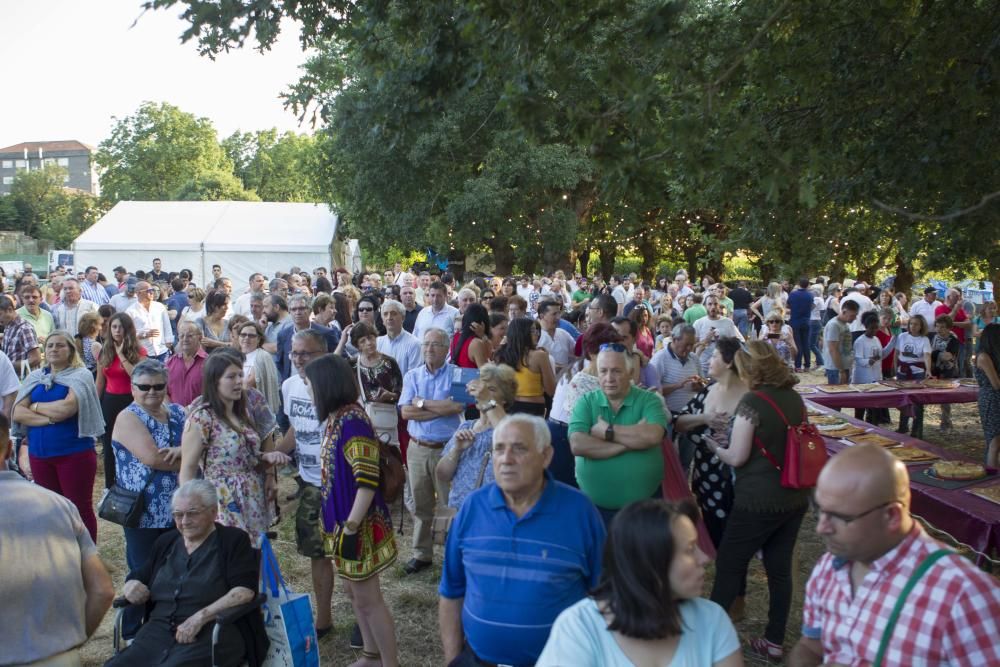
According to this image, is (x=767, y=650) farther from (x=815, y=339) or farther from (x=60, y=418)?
(x=815, y=339)

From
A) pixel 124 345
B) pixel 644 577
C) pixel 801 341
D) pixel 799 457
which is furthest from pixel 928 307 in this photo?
pixel 644 577

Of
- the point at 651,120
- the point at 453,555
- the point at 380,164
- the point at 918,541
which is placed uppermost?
the point at 380,164

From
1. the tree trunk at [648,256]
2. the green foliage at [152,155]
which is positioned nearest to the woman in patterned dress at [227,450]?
the tree trunk at [648,256]

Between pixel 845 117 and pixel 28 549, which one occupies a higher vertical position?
pixel 845 117

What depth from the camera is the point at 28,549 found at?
2867mm

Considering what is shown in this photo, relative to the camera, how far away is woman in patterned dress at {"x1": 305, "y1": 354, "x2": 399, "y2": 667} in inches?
156

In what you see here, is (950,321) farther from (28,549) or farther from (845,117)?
(28,549)

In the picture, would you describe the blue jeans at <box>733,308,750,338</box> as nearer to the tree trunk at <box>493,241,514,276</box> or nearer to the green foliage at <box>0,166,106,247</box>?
the tree trunk at <box>493,241,514,276</box>

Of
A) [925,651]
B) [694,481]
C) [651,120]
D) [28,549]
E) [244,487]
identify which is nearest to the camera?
[925,651]

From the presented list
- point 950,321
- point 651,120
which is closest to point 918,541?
point 651,120

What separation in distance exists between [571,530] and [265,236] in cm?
2191

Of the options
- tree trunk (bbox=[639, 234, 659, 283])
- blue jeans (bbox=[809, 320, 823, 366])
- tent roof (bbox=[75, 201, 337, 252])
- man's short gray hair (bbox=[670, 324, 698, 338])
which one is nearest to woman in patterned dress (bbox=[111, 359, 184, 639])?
man's short gray hair (bbox=[670, 324, 698, 338])

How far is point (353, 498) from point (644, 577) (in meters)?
2.17

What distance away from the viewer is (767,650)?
455cm
